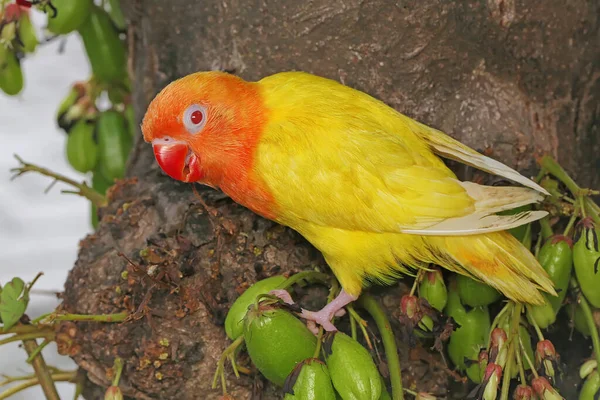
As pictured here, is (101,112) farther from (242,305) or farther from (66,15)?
(242,305)

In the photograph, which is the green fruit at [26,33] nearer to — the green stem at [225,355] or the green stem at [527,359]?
the green stem at [225,355]

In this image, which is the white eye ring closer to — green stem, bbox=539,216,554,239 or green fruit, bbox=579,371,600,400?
green stem, bbox=539,216,554,239

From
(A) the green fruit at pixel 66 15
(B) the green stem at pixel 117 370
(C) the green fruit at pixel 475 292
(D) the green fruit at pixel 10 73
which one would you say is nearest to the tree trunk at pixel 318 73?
(B) the green stem at pixel 117 370

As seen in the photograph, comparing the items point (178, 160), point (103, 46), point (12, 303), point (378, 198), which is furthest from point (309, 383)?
point (103, 46)

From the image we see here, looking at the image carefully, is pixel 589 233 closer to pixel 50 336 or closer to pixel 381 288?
pixel 381 288

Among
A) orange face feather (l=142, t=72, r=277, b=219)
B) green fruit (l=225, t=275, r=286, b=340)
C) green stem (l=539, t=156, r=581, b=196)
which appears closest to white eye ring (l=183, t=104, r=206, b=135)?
orange face feather (l=142, t=72, r=277, b=219)

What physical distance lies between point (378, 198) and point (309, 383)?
0.28 meters

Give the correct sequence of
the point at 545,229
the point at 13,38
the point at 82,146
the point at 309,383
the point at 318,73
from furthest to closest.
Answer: the point at 82,146, the point at 13,38, the point at 318,73, the point at 545,229, the point at 309,383

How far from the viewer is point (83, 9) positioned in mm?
1349

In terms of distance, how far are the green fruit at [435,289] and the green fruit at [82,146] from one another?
782 millimetres

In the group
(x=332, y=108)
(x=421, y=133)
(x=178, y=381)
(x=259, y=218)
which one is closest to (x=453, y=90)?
(x=421, y=133)

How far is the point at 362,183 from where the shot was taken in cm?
102

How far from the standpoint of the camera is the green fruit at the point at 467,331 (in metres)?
1.12

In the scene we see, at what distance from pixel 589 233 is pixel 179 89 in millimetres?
638
